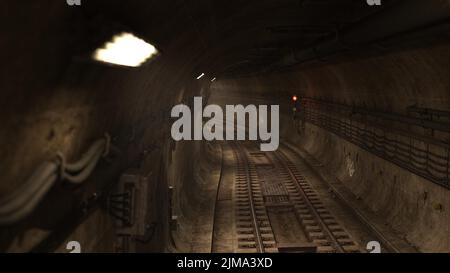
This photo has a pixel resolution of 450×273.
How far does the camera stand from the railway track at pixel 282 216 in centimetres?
1263

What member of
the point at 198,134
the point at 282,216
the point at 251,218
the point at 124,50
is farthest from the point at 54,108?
the point at 198,134

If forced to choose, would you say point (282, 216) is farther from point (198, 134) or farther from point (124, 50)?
point (124, 50)

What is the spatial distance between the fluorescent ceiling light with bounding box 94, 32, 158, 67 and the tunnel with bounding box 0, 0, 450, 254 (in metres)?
0.02

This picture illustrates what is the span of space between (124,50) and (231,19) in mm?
5626

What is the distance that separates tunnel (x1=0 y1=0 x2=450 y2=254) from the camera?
3.69 meters

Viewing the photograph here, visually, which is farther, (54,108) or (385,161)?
(385,161)

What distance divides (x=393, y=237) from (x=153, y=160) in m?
7.12

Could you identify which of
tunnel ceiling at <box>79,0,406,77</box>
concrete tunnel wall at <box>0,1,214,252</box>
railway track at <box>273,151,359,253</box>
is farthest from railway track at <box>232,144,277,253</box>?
concrete tunnel wall at <box>0,1,214,252</box>

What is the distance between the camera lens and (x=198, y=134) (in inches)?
832

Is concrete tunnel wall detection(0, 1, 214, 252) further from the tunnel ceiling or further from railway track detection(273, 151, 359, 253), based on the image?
railway track detection(273, 151, 359, 253)

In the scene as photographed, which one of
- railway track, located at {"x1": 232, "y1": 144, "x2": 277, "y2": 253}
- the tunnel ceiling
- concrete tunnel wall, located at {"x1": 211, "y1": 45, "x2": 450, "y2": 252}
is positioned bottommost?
railway track, located at {"x1": 232, "y1": 144, "x2": 277, "y2": 253}

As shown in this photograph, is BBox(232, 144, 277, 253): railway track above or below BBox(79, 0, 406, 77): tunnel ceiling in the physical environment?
below

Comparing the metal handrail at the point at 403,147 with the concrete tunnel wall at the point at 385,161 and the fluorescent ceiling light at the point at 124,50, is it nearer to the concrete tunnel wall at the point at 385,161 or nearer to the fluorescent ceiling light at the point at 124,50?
the concrete tunnel wall at the point at 385,161

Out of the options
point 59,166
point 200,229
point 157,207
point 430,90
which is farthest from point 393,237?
point 59,166
